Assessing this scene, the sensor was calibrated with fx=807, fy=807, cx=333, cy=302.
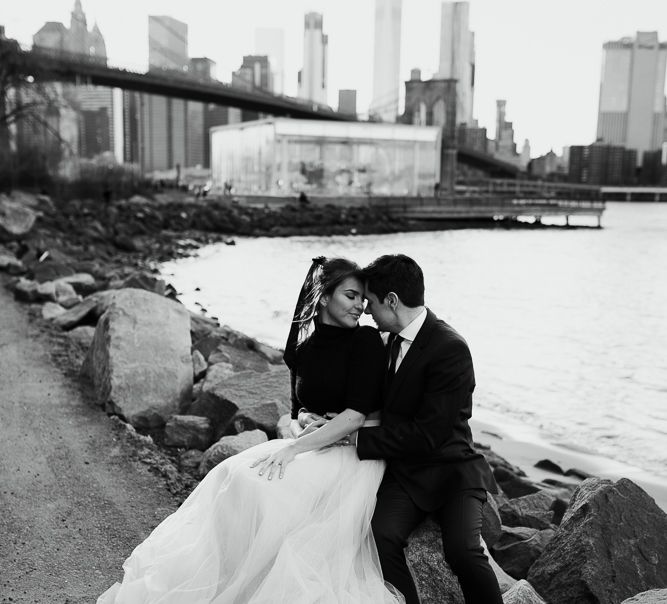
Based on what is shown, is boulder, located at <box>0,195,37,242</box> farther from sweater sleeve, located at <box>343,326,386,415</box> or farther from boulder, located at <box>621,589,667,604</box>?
boulder, located at <box>621,589,667,604</box>

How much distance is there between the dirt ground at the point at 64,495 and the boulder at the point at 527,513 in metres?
1.56

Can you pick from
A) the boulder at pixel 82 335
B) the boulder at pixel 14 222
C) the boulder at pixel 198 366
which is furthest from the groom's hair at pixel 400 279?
the boulder at pixel 14 222

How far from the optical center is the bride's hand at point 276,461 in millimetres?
2346

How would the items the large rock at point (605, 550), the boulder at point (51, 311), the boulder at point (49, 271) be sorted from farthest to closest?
the boulder at point (49, 271)
the boulder at point (51, 311)
the large rock at point (605, 550)

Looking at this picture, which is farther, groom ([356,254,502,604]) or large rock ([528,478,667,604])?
large rock ([528,478,667,604])

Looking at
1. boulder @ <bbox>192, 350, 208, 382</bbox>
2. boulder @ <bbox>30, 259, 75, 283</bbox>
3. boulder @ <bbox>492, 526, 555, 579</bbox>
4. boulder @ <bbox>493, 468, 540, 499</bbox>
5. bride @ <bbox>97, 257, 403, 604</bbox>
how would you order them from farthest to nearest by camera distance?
boulder @ <bbox>30, 259, 75, 283</bbox>
boulder @ <bbox>192, 350, 208, 382</bbox>
boulder @ <bbox>493, 468, 540, 499</bbox>
boulder @ <bbox>492, 526, 555, 579</bbox>
bride @ <bbox>97, 257, 403, 604</bbox>

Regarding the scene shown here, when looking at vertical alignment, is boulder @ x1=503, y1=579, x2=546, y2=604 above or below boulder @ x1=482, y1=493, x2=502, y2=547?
above

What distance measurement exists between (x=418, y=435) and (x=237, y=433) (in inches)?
81.7

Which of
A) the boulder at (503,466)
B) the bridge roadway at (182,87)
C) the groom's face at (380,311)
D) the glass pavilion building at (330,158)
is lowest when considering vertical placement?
the boulder at (503,466)

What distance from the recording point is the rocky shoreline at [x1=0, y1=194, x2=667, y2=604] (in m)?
2.72

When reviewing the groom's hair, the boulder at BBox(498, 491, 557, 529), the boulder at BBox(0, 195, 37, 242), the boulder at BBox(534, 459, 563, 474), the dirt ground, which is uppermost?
the groom's hair

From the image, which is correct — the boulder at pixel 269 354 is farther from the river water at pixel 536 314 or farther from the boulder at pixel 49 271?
the boulder at pixel 49 271

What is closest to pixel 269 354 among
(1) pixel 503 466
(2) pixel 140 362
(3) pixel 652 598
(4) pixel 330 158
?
(2) pixel 140 362

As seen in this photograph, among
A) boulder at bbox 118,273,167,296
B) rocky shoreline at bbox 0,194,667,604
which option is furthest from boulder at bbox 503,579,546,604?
boulder at bbox 118,273,167,296
